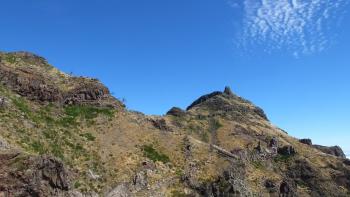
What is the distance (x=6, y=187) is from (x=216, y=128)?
120m

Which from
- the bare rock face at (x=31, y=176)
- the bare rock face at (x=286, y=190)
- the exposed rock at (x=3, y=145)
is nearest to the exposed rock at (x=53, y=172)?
the bare rock face at (x=31, y=176)

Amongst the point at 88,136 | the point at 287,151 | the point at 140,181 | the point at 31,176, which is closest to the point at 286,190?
the point at 287,151

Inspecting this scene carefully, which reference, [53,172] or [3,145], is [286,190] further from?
[3,145]

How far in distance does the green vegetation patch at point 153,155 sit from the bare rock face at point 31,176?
1051 inches

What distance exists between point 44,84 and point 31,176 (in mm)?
38822

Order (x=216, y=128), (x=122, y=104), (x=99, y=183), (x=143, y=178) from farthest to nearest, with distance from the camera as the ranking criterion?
1. (x=216, y=128)
2. (x=122, y=104)
3. (x=143, y=178)
4. (x=99, y=183)

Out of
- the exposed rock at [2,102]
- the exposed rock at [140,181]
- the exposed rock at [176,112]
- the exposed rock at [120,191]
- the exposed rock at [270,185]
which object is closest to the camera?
the exposed rock at [120,191]

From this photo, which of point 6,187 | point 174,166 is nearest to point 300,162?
point 174,166

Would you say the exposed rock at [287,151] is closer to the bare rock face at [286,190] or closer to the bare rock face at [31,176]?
the bare rock face at [286,190]

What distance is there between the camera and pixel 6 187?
2306 inches

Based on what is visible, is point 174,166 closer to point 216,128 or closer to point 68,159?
point 68,159

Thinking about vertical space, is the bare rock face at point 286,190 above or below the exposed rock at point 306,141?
below

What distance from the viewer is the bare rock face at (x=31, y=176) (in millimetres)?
59094

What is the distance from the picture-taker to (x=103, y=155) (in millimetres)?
84938
